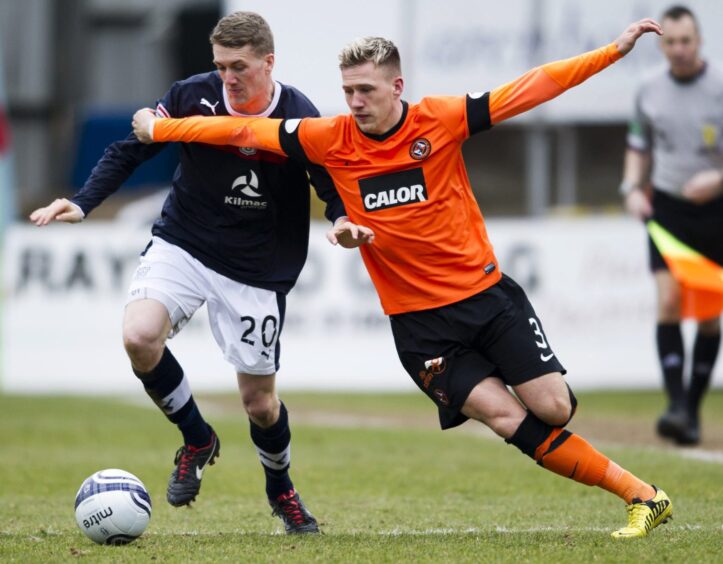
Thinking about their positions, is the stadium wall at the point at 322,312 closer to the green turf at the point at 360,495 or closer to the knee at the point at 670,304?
the green turf at the point at 360,495

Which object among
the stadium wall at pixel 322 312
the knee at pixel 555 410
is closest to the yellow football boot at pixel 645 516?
the knee at pixel 555 410

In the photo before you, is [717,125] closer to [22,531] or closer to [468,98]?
[468,98]

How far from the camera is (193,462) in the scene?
256 inches

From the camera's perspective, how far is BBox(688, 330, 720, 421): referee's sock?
10.1m

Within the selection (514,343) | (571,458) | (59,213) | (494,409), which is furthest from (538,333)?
(59,213)

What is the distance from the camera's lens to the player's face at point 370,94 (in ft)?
18.8

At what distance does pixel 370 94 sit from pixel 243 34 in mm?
728

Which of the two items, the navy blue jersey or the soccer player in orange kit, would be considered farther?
the navy blue jersey

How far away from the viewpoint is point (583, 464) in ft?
18.9

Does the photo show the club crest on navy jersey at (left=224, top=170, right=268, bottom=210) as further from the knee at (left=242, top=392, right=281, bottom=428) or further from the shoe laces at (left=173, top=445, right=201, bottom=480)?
the shoe laces at (left=173, top=445, right=201, bottom=480)

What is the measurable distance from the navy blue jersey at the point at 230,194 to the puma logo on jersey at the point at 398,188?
67cm

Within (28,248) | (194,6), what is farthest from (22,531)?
(194,6)

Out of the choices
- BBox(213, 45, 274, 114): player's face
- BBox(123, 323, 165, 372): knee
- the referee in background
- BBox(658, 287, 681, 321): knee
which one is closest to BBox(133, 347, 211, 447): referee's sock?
BBox(123, 323, 165, 372): knee

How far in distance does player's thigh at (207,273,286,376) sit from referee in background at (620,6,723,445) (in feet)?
13.5
